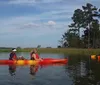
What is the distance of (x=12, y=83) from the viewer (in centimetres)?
1980

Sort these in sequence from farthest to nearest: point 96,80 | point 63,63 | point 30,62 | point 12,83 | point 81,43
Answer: point 81,43
point 63,63
point 30,62
point 96,80
point 12,83

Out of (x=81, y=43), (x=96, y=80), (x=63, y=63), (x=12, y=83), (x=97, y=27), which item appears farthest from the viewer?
(x=81, y=43)

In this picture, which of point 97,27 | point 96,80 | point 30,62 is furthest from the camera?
point 97,27

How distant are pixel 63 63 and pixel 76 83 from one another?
50.4 ft

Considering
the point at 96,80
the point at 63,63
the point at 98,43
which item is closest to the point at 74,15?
the point at 98,43

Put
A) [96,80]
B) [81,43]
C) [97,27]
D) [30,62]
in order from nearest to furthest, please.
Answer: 1. [96,80]
2. [30,62]
3. [97,27]
4. [81,43]

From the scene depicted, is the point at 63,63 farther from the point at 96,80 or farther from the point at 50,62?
the point at 96,80

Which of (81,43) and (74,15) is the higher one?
(74,15)

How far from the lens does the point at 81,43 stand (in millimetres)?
85375

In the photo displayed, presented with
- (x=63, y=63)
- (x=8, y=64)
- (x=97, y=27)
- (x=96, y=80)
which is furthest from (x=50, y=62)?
(x=97, y=27)

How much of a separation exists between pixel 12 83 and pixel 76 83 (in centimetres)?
442

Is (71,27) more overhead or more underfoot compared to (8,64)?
more overhead

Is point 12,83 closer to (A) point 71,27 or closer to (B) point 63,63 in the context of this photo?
(B) point 63,63

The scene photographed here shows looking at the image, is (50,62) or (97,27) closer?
(50,62)
